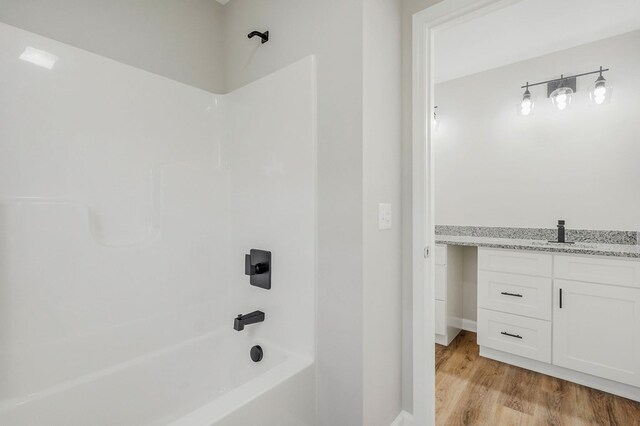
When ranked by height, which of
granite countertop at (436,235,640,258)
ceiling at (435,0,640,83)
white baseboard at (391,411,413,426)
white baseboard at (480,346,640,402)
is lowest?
white baseboard at (480,346,640,402)

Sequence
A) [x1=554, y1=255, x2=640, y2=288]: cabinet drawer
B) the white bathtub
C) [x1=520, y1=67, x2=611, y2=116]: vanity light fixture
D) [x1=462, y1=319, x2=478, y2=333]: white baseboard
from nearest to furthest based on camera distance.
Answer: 1. the white bathtub
2. [x1=554, y1=255, x2=640, y2=288]: cabinet drawer
3. [x1=520, y1=67, x2=611, y2=116]: vanity light fixture
4. [x1=462, y1=319, x2=478, y2=333]: white baseboard

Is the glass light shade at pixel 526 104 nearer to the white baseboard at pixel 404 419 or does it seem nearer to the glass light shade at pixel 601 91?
the glass light shade at pixel 601 91

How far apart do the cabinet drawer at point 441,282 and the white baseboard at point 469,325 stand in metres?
0.69

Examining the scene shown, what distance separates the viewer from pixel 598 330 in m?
1.93

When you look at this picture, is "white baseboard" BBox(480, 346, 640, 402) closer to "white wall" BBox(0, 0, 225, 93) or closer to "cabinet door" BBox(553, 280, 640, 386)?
"cabinet door" BBox(553, 280, 640, 386)

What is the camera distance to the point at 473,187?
296 cm

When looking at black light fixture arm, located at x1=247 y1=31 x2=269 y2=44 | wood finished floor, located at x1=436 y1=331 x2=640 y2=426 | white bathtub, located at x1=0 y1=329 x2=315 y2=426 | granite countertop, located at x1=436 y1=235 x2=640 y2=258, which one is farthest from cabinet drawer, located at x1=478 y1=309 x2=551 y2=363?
black light fixture arm, located at x1=247 y1=31 x2=269 y2=44

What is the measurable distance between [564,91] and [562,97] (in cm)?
5

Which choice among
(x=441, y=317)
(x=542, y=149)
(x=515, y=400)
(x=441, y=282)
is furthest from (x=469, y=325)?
(x=542, y=149)

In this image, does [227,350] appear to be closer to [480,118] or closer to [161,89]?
[161,89]

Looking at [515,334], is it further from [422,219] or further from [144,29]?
[144,29]

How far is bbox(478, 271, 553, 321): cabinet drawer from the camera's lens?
7.00 feet

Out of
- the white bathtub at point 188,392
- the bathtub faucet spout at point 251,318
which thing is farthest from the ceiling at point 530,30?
the white bathtub at point 188,392

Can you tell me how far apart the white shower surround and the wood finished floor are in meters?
1.11
